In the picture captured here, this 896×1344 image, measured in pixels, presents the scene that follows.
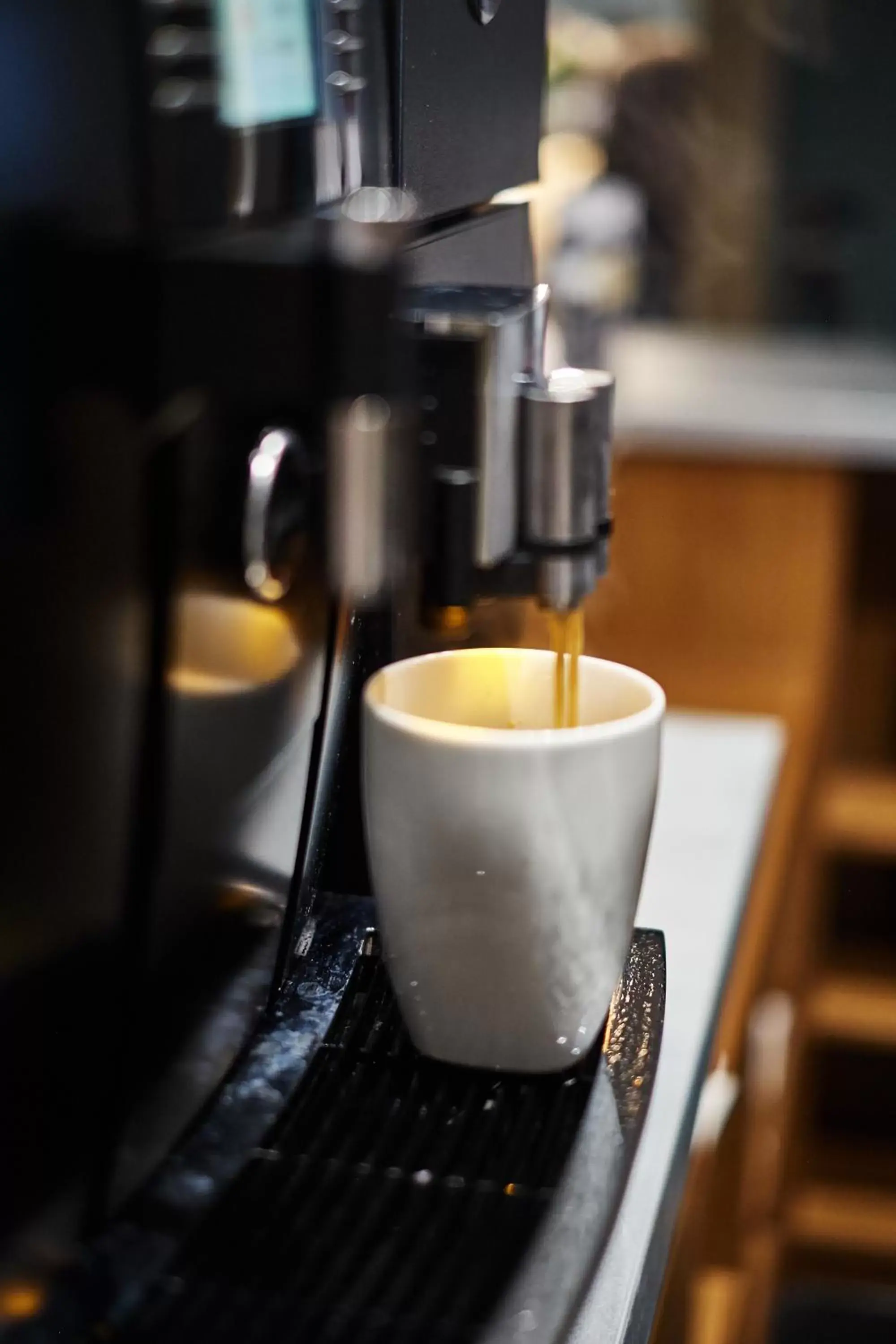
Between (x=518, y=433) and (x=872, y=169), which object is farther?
(x=872, y=169)

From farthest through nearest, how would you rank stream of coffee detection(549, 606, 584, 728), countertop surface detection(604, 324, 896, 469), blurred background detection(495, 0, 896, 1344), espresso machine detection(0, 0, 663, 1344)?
countertop surface detection(604, 324, 896, 469) → blurred background detection(495, 0, 896, 1344) → stream of coffee detection(549, 606, 584, 728) → espresso machine detection(0, 0, 663, 1344)

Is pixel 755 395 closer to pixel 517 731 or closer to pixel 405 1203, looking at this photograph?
pixel 517 731

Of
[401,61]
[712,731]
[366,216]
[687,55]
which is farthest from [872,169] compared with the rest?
[366,216]

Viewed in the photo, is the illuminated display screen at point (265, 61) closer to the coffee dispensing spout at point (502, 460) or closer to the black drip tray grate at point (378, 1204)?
the coffee dispensing spout at point (502, 460)

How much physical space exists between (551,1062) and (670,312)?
187cm

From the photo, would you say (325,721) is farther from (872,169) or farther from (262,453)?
(872,169)

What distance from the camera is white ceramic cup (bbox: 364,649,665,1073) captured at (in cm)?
43

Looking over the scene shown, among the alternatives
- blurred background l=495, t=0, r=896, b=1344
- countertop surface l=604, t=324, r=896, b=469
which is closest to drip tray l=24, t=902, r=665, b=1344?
blurred background l=495, t=0, r=896, b=1344

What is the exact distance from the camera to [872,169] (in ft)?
7.00

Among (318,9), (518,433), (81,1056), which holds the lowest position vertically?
(81,1056)

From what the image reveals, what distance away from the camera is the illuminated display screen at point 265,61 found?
14.7 inches

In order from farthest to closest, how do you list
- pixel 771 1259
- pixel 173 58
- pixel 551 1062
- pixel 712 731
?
1. pixel 771 1259
2. pixel 712 731
3. pixel 551 1062
4. pixel 173 58

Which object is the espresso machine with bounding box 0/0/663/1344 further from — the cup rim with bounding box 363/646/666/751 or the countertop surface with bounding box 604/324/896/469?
the countertop surface with bounding box 604/324/896/469

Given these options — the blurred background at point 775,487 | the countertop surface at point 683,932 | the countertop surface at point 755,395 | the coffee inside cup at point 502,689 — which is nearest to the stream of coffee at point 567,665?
the coffee inside cup at point 502,689
